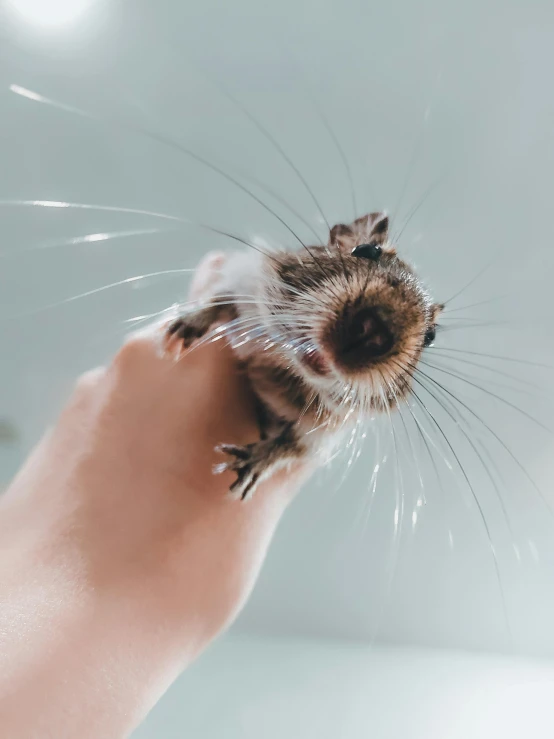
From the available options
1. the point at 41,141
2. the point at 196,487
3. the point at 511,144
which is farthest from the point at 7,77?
the point at 511,144

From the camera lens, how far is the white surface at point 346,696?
4.44ft

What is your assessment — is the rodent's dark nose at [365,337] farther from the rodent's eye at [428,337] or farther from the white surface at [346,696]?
the white surface at [346,696]

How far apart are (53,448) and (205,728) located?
2.88 ft

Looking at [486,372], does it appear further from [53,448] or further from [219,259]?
[53,448]

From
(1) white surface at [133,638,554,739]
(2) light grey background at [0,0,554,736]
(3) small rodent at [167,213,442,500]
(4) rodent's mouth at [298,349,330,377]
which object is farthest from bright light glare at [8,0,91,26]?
(1) white surface at [133,638,554,739]

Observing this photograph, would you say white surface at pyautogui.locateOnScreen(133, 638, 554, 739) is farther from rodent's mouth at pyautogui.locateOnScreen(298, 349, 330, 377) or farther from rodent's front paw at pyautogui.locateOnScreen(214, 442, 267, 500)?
rodent's mouth at pyautogui.locateOnScreen(298, 349, 330, 377)

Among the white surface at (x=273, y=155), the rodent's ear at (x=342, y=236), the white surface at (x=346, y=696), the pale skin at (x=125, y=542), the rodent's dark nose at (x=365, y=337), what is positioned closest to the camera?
the pale skin at (x=125, y=542)

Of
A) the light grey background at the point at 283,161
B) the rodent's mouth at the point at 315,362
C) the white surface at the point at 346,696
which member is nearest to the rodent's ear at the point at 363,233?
the light grey background at the point at 283,161

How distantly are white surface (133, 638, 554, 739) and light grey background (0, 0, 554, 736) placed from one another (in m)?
0.47

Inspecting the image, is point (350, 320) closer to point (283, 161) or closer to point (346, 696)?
point (283, 161)

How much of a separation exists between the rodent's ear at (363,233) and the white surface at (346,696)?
1090 millimetres

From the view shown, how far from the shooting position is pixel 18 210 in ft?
3.69

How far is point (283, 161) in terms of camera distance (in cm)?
118

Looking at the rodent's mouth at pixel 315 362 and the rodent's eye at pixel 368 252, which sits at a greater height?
the rodent's eye at pixel 368 252
